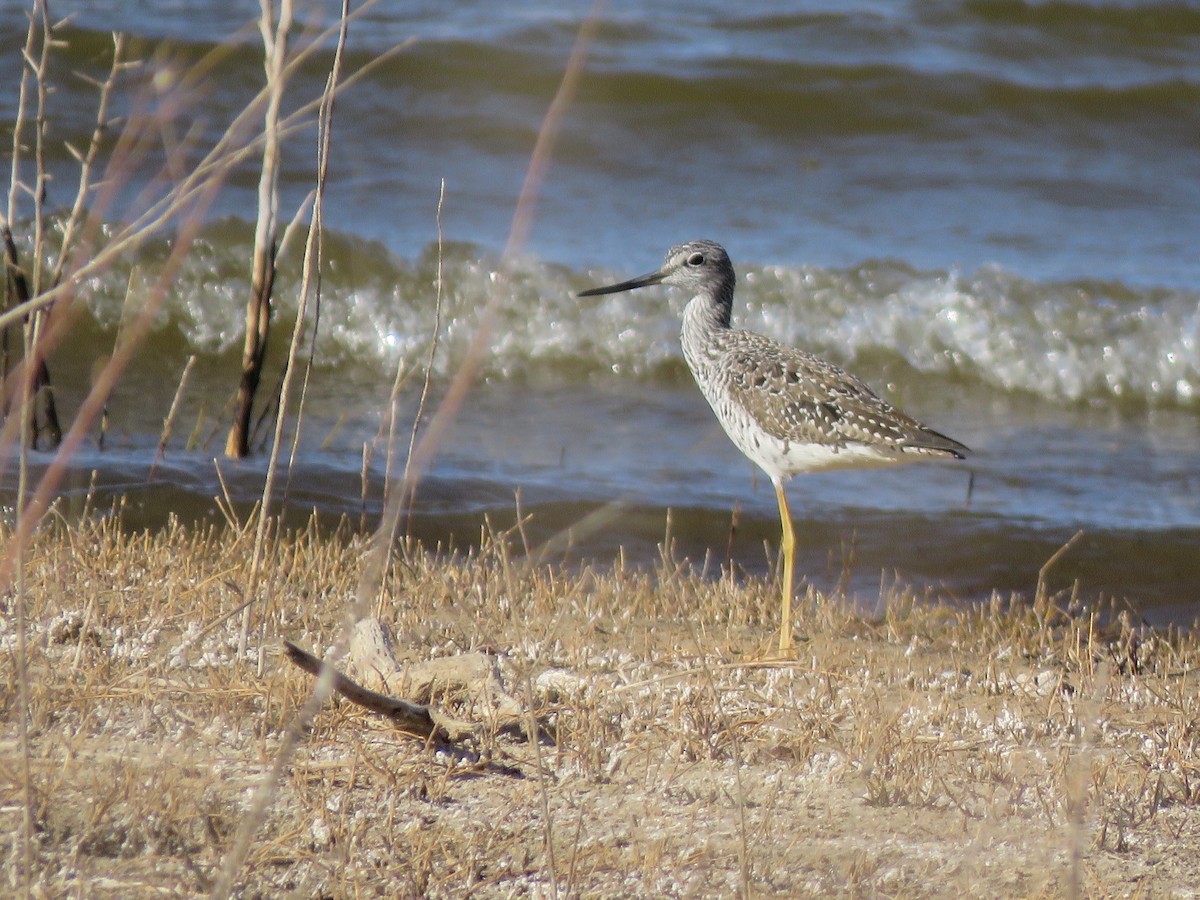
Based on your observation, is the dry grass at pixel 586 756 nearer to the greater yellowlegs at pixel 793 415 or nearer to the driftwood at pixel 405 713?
the driftwood at pixel 405 713

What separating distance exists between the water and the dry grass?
4.95 feet

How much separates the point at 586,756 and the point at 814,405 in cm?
258

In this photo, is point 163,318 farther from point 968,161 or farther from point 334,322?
point 968,161

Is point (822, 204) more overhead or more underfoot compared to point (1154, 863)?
more overhead

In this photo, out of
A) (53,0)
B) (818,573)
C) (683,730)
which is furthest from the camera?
(53,0)

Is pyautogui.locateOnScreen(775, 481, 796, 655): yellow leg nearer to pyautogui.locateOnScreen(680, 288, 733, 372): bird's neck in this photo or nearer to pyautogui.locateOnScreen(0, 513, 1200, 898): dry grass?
pyautogui.locateOnScreen(0, 513, 1200, 898): dry grass

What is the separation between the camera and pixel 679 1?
632 inches

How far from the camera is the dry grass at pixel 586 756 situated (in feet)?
10.5

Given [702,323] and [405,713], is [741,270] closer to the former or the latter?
[702,323]

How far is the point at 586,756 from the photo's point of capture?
12.5 feet

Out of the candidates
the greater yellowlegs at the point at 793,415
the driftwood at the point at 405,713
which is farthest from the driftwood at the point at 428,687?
the greater yellowlegs at the point at 793,415

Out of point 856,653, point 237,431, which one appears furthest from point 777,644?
point 237,431

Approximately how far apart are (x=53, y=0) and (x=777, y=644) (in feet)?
40.2

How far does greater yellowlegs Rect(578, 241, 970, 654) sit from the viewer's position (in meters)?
5.83
